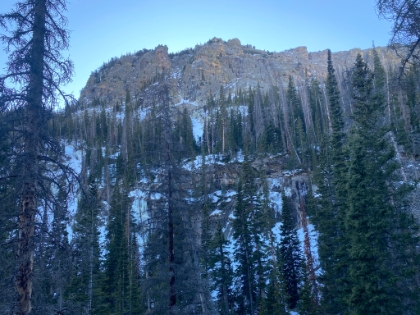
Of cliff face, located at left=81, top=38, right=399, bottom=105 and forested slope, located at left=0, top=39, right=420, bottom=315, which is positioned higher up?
cliff face, located at left=81, top=38, right=399, bottom=105

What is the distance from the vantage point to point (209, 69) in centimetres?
14462

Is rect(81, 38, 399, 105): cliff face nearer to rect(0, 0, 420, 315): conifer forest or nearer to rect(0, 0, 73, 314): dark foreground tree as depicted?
rect(0, 0, 420, 315): conifer forest

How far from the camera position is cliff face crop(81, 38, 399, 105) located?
451ft

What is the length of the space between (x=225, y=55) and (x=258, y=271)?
14235 centimetres

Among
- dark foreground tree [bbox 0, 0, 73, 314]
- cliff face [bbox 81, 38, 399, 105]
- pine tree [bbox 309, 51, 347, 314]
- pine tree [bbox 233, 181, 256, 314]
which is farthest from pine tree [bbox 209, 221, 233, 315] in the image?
cliff face [bbox 81, 38, 399, 105]

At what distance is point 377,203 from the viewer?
56.4ft

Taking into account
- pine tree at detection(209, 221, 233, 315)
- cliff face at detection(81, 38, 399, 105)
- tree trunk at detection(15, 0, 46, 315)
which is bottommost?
pine tree at detection(209, 221, 233, 315)

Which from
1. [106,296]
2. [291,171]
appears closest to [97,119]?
[291,171]

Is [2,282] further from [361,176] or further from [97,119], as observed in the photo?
[97,119]

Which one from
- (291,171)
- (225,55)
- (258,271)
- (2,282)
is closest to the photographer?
(2,282)

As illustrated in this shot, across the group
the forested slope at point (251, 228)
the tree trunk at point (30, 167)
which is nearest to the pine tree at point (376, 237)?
the forested slope at point (251, 228)

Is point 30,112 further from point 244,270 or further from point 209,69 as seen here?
point 209,69

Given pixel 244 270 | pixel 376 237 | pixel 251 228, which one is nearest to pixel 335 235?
pixel 376 237

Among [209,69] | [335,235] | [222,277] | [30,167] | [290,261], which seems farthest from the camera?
[209,69]
